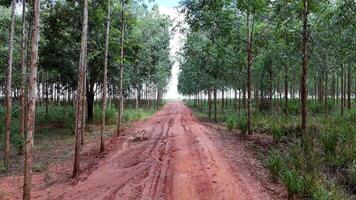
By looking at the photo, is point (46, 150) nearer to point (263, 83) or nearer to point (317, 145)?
point (317, 145)

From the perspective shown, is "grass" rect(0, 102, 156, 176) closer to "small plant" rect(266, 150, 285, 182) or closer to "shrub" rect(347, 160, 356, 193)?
"small plant" rect(266, 150, 285, 182)

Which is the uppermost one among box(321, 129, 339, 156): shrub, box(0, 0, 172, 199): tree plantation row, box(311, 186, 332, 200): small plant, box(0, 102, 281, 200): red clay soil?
box(0, 0, 172, 199): tree plantation row

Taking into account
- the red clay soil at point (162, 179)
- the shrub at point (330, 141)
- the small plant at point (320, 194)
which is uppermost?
the shrub at point (330, 141)

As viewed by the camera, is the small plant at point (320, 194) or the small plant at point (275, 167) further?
the small plant at point (275, 167)

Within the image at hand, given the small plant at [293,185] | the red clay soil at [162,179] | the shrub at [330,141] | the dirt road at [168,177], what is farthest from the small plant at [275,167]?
the shrub at [330,141]

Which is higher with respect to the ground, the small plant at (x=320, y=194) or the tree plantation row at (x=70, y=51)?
the tree plantation row at (x=70, y=51)

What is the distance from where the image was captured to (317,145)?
47.2 feet

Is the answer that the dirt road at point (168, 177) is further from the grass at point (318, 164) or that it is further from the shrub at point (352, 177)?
the shrub at point (352, 177)

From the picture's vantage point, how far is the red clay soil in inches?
402

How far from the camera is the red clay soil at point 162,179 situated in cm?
1021

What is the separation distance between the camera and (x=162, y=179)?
38.1ft

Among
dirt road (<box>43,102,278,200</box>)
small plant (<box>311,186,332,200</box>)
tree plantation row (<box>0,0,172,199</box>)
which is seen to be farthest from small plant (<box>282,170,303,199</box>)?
tree plantation row (<box>0,0,172,199</box>)

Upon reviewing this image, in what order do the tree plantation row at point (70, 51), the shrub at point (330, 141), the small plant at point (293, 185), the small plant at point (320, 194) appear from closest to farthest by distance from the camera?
the small plant at point (320, 194) → the small plant at point (293, 185) → the shrub at point (330, 141) → the tree plantation row at point (70, 51)

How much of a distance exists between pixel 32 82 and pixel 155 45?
34.4m
